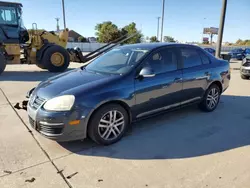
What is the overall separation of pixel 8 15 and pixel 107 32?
3979 centimetres

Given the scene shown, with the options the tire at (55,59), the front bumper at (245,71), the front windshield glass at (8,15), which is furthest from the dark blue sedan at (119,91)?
the front windshield glass at (8,15)

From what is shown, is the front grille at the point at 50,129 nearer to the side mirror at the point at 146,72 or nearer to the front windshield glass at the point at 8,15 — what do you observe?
the side mirror at the point at 146,72

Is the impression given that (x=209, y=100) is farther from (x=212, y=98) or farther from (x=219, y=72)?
(x=219, y=72)

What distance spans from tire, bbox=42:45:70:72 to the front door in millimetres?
8287

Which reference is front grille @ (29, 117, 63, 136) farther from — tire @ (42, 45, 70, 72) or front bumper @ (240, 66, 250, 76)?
front bumper @ (240, 66, 250, 76)

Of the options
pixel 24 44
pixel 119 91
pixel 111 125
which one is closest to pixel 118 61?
pixel 119 91

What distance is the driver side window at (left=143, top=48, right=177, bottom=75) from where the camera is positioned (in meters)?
4.05

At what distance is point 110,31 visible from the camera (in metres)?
49.2

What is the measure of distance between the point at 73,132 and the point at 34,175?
732 mm

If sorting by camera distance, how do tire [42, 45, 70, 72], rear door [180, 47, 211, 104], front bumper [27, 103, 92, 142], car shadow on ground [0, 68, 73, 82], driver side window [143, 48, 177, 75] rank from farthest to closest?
tire [42, 45, 70, 72]
car shadow on ground [0, 68, 73, 82]
rear door [180, 47, 211, 104]
driver side window [143, 48, 177, 75]
front bumper [27, 103, 92, 142]

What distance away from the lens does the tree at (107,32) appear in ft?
160

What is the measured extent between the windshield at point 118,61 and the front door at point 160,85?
21 cm

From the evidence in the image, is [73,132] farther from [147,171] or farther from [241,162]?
[241,162]

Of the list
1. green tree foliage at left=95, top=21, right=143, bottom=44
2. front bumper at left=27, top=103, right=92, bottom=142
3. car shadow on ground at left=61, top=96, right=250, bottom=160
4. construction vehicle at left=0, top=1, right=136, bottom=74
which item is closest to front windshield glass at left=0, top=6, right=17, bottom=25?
construction vehicle at left=0, top=1, right=136, bottom=74
